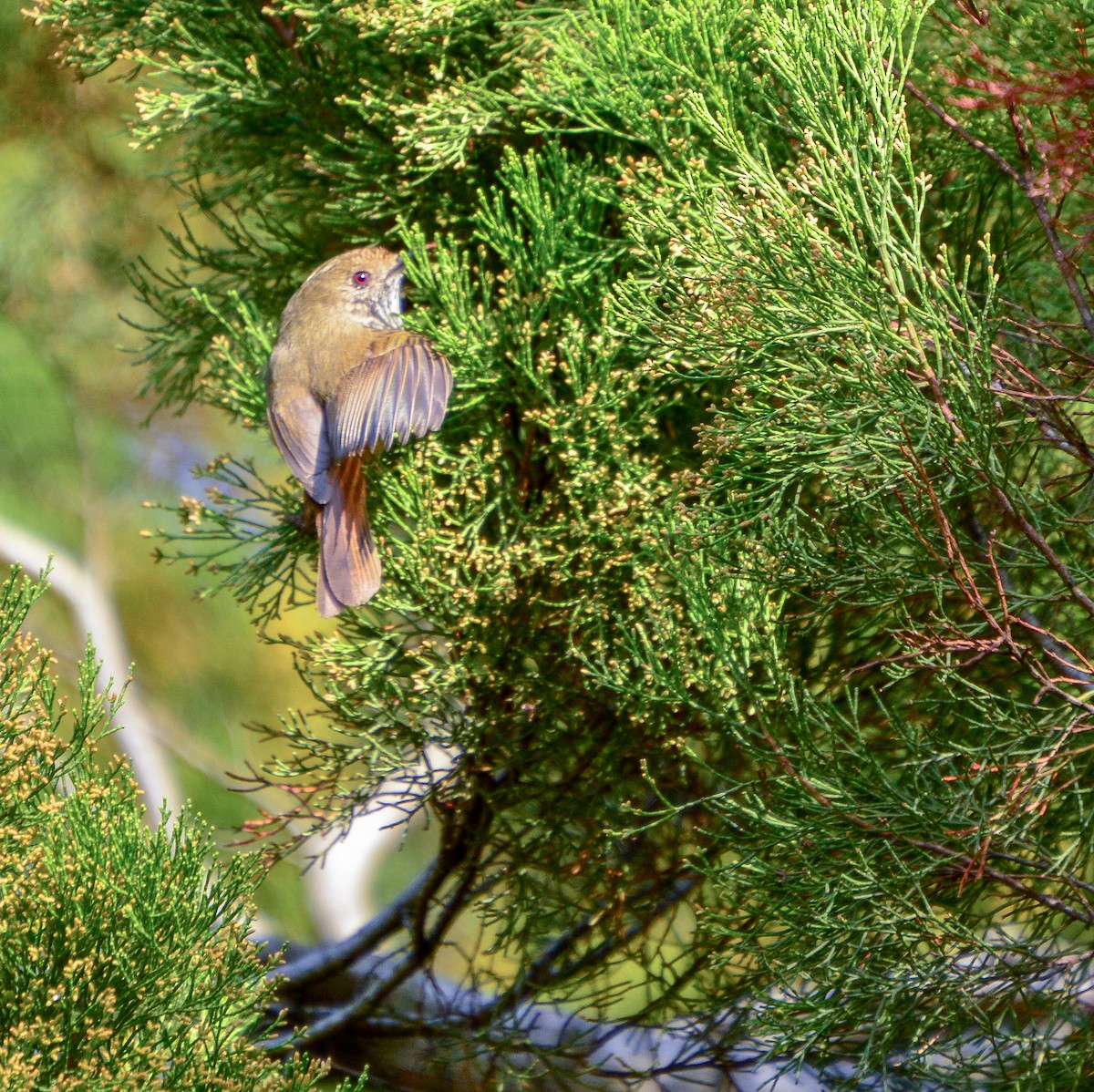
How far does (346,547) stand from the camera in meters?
1.36

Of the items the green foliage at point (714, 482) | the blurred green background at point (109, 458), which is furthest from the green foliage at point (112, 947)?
the blurred green background at point (109, 458)

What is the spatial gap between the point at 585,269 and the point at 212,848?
70cm

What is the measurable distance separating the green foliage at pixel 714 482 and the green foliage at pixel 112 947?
0.28m

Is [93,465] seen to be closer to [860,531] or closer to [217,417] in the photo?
[217,417]

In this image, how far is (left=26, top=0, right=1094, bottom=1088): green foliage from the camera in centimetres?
103

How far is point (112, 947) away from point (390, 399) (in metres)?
0.63

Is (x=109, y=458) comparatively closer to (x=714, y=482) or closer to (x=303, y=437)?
(x=303, y=437)

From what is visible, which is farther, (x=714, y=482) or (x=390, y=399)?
(x=390, y=399)

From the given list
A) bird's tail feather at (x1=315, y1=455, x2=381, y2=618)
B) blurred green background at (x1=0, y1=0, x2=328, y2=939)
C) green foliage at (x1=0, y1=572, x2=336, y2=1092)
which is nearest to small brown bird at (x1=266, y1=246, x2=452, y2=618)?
bird's tail feather at (x1=315, y1=455, x2=381, y2=618)

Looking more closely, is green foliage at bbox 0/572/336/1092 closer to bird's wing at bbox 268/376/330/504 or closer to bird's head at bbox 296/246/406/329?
bird's wing at bbox 268/376/330/504

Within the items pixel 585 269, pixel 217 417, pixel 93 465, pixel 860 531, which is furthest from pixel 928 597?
pixel 93 465

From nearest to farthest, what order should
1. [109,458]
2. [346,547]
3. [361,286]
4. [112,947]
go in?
[112,947], [346,547], [361,286], [109,458]

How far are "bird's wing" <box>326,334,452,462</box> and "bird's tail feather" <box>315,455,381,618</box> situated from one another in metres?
0.03

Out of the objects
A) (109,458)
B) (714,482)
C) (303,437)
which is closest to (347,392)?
(303,437)
